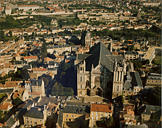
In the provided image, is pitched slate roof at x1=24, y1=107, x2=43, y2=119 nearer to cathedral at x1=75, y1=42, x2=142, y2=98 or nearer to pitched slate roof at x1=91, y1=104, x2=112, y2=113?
pitched slate roof at x1=91, y1=104, x2=112, y2=113

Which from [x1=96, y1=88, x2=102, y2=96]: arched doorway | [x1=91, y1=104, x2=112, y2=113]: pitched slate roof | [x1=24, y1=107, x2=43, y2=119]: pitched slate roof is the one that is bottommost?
[x1=96, y1=88, x2=102, y2=96]: arched doorway

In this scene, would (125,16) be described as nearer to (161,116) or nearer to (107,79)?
(107,79)

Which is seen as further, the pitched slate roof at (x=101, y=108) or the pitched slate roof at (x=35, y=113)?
the pitched slate roof at (x=101, y=108)

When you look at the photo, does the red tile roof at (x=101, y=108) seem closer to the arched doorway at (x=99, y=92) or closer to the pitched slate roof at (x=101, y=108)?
the pitched slate roof at (x=101, y=108)

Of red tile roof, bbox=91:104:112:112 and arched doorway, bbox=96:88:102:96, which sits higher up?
red tile roof, bbox=91:104:112:112

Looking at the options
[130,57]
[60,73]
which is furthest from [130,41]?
[60,73]

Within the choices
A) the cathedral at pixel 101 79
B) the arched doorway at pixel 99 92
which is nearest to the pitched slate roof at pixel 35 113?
the cathedral at pixel 101 79

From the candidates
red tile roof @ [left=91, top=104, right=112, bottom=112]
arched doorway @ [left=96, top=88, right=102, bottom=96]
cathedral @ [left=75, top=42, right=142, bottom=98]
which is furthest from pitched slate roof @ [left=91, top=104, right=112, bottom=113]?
arched doorway @ [left=96, top=88, right=102, bottom=96]

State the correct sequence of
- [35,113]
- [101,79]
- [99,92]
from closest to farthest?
[35,113] → [101,79] → [99,92]

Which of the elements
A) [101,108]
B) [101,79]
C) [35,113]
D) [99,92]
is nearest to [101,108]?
[101,108]

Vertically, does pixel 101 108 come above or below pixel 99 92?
above

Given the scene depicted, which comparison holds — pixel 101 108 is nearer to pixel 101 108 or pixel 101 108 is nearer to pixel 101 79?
pixel 101 108
